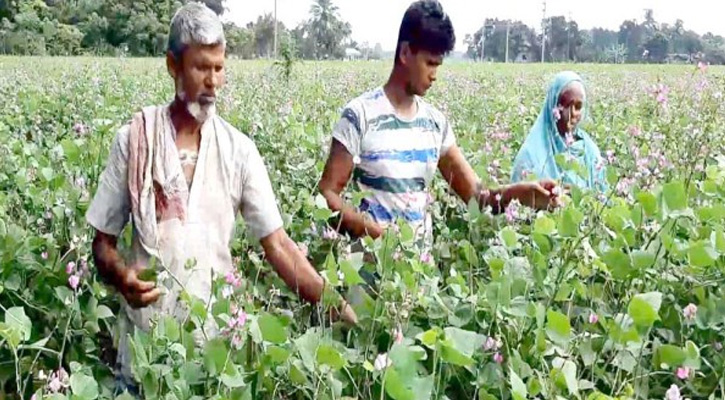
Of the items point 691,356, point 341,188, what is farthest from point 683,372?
point 341,188

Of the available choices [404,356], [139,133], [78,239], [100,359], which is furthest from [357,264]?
[100,359]

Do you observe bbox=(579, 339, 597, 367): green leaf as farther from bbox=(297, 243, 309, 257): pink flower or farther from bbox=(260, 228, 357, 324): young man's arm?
bbox=(297, 243, 309, 257): pink flower

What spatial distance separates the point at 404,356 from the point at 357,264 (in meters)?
0.41

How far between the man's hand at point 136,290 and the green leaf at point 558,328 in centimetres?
75

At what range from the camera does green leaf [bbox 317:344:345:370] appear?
4.25ft

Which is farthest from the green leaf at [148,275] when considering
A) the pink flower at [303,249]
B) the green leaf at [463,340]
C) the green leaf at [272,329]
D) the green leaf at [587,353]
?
the green leaf at [587,353]

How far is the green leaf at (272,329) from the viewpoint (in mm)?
1426

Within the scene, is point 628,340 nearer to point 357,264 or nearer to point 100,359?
point 357,264

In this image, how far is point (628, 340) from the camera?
1.45 metres

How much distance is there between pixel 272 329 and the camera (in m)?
1.43

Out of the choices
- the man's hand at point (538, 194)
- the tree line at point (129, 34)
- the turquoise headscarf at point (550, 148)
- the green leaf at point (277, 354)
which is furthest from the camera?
the tree line at point (129, 34)

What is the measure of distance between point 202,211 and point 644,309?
940 millimetres

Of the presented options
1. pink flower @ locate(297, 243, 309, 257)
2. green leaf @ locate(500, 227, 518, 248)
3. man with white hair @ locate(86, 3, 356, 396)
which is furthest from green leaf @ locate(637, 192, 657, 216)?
pink flower @ locate(297, 243, 309, 257)

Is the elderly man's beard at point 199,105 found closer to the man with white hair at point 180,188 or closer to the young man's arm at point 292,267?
the man with white hair at point 180,188
